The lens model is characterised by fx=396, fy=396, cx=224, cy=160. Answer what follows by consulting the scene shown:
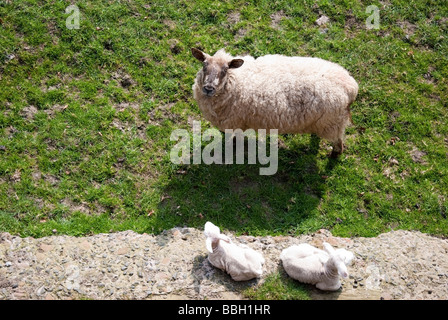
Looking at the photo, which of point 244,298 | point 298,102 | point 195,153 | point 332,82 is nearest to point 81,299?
point 244,298

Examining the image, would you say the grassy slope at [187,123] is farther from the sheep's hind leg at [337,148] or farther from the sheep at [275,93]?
the sheep at [275,93]

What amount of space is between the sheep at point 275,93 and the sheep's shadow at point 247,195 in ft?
3.35

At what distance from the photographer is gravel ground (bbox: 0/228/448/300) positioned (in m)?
6.33

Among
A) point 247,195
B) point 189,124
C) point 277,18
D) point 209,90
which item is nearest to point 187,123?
point 189,124

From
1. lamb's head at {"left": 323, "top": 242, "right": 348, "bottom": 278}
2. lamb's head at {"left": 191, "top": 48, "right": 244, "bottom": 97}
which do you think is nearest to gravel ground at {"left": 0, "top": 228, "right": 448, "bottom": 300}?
lamb's head at {"left": 323, "top": 242, "right": 348, "bottom": 278}

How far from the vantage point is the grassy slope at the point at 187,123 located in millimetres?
7949

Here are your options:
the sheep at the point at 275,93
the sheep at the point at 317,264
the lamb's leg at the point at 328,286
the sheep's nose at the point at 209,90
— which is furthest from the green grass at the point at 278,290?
the sheep's nose at the point at 209,90

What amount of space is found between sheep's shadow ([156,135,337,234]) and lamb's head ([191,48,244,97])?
1.84 m

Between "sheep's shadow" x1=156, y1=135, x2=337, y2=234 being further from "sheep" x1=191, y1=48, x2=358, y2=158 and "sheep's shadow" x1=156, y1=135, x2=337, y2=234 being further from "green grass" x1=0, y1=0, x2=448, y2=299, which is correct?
"sheep" x1=191, y1=48, x2=358, y2=158

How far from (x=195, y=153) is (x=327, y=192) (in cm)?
297

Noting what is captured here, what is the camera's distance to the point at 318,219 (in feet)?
26.3

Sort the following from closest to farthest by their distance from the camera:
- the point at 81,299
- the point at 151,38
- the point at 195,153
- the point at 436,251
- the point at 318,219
→ the point at 81,299, the point at 436,251, the point at 318,219, the point at 195,153, the point at 151,38

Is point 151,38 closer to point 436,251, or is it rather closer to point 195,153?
point 195,153

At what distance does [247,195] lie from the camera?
27.0 feet
